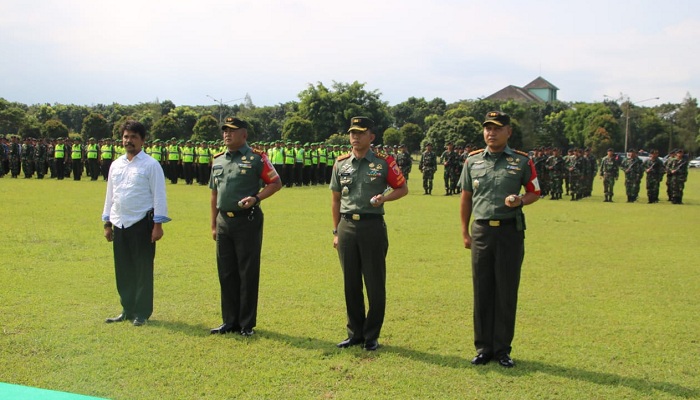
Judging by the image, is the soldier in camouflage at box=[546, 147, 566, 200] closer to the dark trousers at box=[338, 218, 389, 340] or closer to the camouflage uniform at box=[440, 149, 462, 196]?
the camouflage uniform at box=[440, 149, 462, 196]

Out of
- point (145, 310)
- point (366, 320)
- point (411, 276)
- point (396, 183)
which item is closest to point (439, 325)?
point (366, 320)

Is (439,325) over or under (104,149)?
under

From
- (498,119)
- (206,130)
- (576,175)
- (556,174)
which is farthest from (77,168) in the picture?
(206,130)

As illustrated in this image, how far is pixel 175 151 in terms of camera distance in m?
23.3

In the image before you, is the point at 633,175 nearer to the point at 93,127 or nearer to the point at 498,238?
the point at 498,238

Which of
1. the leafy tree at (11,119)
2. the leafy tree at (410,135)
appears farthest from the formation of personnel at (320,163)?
the leafy tree at (410,135)

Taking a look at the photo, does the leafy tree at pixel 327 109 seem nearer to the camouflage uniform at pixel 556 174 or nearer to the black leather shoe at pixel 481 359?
the camouflage uniform at pixel 556 174

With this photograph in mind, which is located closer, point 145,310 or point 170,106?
point 145,310

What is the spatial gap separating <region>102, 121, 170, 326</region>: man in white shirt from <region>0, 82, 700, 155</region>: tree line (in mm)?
36295

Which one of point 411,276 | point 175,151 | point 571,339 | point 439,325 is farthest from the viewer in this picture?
point 175,151

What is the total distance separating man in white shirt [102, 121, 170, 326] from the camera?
17.3 feet

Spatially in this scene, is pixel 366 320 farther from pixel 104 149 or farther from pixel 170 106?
pixel 170 106

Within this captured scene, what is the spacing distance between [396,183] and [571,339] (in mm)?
1916

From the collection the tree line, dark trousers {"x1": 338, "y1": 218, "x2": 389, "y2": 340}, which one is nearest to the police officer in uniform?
dark trousers {"x1": 338, "y1": 218, "x2": 389, "y2": 340}
